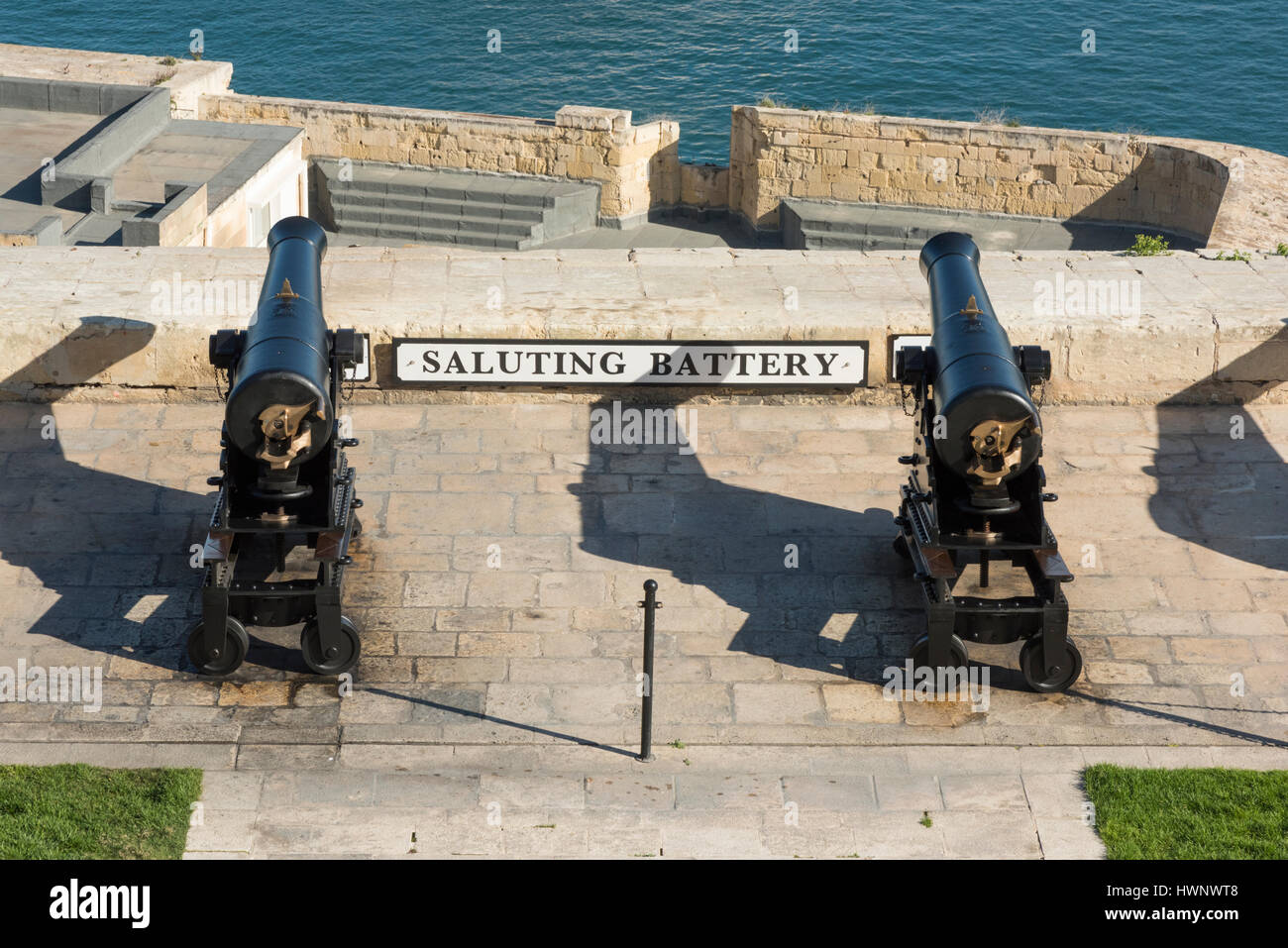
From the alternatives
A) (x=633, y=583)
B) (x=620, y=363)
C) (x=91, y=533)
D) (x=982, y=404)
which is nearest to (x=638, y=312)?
(x=620, y=363)

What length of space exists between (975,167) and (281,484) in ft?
69.1

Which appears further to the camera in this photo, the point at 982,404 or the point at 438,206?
the point at 438,206

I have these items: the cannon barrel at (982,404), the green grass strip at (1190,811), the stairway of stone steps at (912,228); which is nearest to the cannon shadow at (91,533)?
the cannon barrel at (982,404)

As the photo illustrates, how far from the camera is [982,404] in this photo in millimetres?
7781

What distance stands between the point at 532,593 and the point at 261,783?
83.9 inches

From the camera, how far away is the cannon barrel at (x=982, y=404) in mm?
7790

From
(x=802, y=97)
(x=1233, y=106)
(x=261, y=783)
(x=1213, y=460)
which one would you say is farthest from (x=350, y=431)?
(x=1233, y=106)

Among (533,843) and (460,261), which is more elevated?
(460,261)

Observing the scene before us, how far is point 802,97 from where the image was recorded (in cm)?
4356

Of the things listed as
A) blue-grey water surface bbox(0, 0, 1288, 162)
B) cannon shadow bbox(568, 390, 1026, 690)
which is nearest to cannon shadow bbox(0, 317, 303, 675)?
cannon shadow bbox(568, 390, 1026, 690)

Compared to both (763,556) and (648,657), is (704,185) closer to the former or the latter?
(763,556)

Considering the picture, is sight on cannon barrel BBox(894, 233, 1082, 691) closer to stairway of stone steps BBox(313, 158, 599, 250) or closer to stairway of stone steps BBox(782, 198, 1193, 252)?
stairway of stone steps BBox(782, 198, 1193, 252)

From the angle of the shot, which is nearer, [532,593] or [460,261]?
[532,593]
